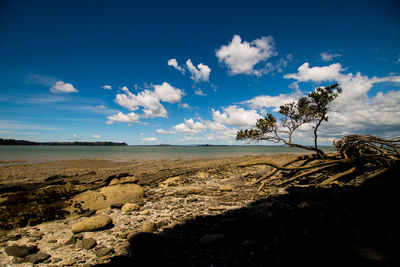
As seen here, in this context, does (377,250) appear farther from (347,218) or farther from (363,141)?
(363,141)

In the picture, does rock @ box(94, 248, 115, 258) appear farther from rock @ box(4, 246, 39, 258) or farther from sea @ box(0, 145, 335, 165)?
sea @ box(0, 145, 335, 165)

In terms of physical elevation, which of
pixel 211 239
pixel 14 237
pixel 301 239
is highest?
pixel 301 239

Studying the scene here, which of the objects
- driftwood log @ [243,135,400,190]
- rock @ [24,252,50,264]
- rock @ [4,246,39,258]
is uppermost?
driftwood log @ [243,135,400,190]

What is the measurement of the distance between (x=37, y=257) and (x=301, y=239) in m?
6.04

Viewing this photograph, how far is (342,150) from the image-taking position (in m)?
9.15

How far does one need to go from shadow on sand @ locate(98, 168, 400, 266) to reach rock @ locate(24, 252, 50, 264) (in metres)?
1.87

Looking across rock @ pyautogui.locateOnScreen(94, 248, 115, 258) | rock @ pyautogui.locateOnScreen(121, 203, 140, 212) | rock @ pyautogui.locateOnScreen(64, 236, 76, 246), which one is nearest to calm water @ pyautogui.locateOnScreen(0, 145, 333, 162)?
rock @ pyautogui.locateOnScreen(121, 203, 140, 212)

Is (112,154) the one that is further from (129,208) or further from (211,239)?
(211,239)

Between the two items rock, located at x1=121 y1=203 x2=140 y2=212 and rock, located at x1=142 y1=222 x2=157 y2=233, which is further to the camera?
rock, located at x1=121 y1=203 x2=140 y2=212

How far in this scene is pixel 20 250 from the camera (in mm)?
4262

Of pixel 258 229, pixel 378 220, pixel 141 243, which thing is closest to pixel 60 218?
pixel 141 243

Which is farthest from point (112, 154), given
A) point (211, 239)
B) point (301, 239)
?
point (301, 239)

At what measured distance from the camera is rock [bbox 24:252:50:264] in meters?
3.95

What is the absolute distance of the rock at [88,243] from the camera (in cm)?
444
